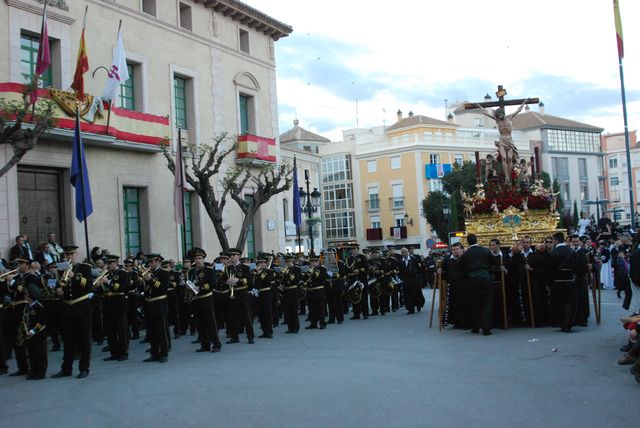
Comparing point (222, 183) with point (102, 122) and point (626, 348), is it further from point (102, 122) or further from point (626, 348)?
point (626, 348)

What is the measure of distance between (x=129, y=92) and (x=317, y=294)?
473 inches

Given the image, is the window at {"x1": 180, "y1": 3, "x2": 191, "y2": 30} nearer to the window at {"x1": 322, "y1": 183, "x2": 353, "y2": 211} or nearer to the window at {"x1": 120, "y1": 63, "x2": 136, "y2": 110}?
the window at {"x1": 120, "y1": 63, "x2": 136, "y2": 110}

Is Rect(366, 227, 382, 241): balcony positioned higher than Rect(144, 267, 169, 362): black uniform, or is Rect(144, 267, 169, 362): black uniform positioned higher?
Rect(366, 227, 382, 241): balcony

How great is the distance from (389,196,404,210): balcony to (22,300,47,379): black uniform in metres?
53.4

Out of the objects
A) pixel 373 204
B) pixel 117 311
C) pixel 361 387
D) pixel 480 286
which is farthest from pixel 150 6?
pixel 373 204

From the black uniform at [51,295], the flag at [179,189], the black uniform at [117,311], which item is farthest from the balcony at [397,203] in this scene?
the black uniform at [51,295]

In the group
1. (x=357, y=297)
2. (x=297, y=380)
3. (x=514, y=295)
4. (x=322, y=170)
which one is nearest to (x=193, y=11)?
(x=357, y=297)

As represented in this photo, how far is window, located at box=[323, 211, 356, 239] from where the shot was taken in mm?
66500

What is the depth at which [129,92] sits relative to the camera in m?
23.8

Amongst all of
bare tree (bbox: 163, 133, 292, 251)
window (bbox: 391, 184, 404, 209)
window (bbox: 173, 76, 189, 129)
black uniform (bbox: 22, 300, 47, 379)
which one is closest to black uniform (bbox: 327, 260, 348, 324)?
bare tree (bbox: 163, 133, 292, 251)

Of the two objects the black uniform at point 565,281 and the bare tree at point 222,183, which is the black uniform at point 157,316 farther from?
the bare tree at point 222,183

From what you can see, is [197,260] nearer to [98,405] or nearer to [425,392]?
[98,405]

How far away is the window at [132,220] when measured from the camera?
76.3 ft

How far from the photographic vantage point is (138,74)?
939 inches
